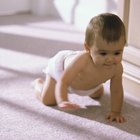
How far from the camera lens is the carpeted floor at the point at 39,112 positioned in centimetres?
102

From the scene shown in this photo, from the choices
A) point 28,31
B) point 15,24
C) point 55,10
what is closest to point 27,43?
point 28,31

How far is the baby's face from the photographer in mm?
1014

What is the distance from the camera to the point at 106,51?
102cm

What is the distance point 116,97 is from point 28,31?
1189 millimetres

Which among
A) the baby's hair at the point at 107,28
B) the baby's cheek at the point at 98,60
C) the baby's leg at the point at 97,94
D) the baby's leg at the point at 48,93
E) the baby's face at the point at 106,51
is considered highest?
the baby's hair at the point at 107,28

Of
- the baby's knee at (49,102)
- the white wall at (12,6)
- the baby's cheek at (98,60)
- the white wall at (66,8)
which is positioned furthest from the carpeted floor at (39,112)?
the white wall at (12,6)

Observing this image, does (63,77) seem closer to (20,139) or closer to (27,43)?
(20,139)

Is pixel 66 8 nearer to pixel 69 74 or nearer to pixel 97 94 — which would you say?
pixel 97 94

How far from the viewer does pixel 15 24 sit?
2395 millimetres

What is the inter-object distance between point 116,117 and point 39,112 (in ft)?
0.76

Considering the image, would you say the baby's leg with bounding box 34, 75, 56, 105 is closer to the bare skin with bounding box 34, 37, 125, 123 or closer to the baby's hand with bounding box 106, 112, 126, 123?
the bare skin with bounding box 34, 37, 125, 123

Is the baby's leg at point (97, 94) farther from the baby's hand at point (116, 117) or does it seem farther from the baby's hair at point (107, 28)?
the baby's hair at point (107, 28)

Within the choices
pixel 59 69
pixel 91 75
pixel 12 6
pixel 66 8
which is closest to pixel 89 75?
pixel 91 75

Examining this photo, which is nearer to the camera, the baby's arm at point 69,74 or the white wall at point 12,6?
the baby's arm at point 69,74
